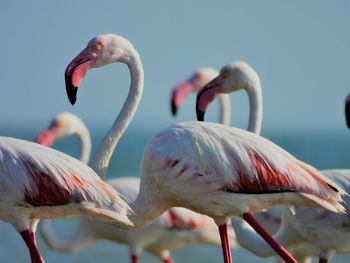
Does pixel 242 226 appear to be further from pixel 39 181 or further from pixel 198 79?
pixel 198 79

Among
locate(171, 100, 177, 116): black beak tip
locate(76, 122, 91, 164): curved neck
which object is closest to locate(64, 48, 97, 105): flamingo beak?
locate(171, 100, 177, 116): black beak tip

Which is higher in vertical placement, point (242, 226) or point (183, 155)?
point (183, 155)

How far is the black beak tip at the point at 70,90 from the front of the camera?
816cm

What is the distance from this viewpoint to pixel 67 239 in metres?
11.2

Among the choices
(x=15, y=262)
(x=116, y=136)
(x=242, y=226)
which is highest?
(x=116, y=136)

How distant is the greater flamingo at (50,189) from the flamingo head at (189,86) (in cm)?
322

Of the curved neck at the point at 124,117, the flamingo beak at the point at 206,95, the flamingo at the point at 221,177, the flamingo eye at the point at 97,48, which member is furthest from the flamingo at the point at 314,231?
the flamingo eye at the point at 97,48

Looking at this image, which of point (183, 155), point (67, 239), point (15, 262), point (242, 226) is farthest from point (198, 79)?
point (15, 262)

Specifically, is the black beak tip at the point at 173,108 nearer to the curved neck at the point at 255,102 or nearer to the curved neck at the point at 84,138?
the curved neck at the point at 84,138

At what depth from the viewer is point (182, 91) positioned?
11.4 meters

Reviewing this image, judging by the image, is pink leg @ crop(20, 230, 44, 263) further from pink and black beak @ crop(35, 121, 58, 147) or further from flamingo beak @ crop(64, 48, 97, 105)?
pink and black beak @ crop(35, 121, 58, 147)

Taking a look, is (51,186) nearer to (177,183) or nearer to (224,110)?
(177,183)

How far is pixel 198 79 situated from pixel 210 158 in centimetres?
394

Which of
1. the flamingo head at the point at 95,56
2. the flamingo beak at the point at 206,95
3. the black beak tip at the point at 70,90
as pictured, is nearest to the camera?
the black beak tip at the point at 70,90
